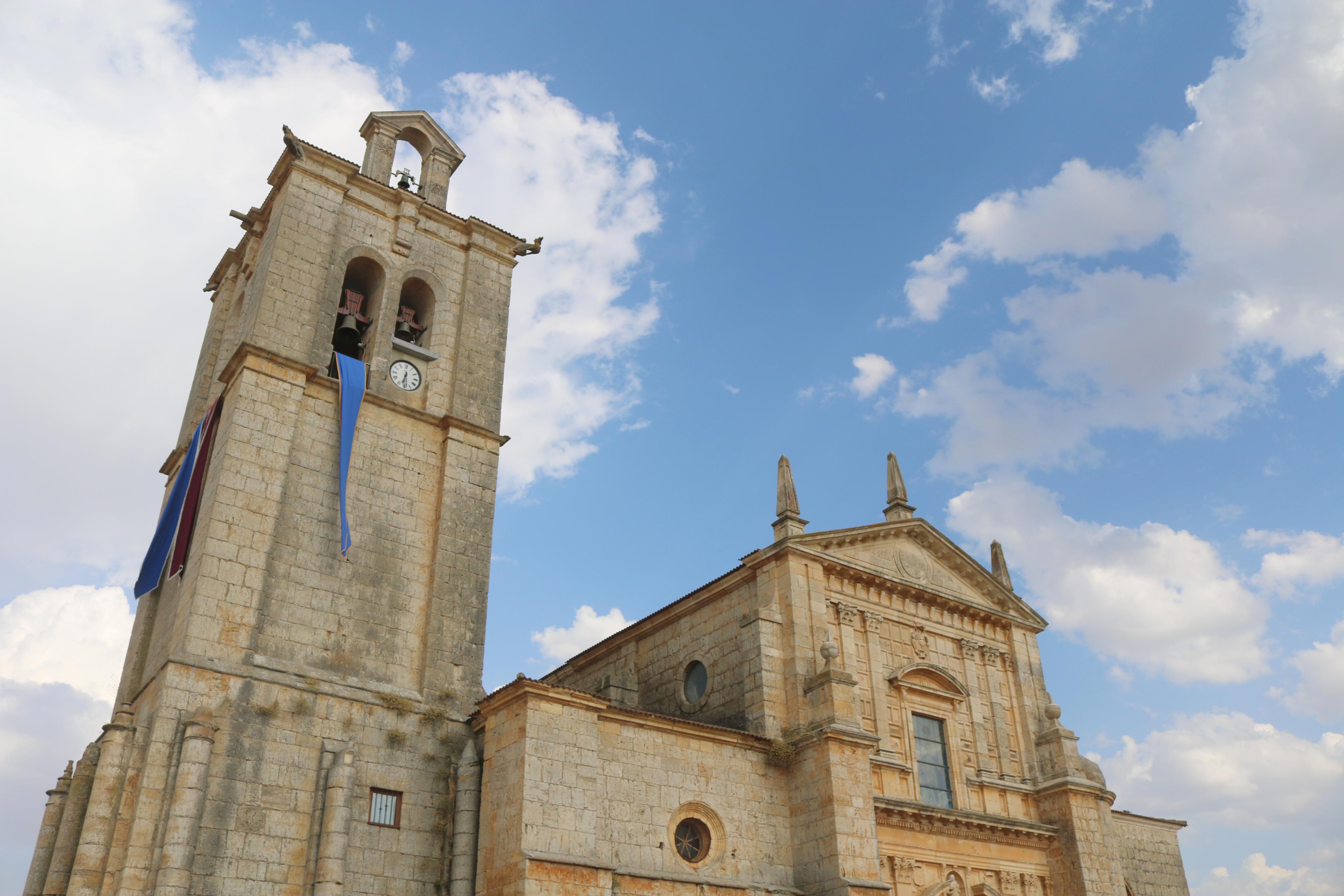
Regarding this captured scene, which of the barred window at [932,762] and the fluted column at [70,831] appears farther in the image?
the barred window at [932,762]

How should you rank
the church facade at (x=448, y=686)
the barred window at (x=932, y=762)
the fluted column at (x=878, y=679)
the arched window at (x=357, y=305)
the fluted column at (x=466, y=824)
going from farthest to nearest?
the barred window at (x=932, y=762), the fluted column at (x=878, y=679), the arched window at (x=357, y=305), the fluted column at (x=466, y=824), the church facade at (x=448, y=686)

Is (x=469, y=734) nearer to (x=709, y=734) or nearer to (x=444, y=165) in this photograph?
(x=709, y=734)

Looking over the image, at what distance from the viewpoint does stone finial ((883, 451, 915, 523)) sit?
2784 cm

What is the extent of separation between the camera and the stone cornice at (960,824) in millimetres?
22609

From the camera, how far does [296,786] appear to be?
1803cm

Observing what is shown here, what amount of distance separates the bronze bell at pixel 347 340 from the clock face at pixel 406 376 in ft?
3.64

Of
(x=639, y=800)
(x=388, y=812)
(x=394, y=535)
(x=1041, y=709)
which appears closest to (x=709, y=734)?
(x=639, y=800)

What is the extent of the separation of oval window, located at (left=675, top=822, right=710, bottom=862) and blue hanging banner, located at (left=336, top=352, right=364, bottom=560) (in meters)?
8.64

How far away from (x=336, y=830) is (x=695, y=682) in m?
10.2

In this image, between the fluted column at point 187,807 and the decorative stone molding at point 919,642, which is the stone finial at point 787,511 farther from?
the fluted column at point 187,807

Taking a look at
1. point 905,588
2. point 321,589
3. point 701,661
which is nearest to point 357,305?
point 321,589

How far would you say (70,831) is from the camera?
17.6 meters

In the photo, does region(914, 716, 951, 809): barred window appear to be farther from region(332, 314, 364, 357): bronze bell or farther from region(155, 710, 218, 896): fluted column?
region(332, 314, 364, 357): bronze bell

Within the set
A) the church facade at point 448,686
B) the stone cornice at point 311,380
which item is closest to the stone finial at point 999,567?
the church facade at point 448,686
